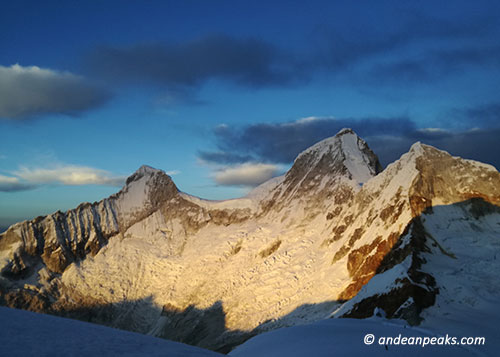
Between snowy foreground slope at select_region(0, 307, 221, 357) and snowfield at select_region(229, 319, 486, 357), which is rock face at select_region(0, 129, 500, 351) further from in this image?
snowy foreground slope at select_region(0, 307, 221, 357)

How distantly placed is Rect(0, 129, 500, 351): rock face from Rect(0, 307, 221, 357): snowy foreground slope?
3799 centimetres

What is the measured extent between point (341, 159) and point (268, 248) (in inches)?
1318

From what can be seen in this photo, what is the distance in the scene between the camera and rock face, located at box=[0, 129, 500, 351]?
2446 inches

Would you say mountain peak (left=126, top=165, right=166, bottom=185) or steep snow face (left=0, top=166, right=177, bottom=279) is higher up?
mountain peak (left=126, top=165, right=166, bottom=185)

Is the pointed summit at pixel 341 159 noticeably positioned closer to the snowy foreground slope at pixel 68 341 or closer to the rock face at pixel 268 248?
the rock face at pixel 268 248

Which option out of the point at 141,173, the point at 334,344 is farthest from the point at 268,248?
the point at 334,344

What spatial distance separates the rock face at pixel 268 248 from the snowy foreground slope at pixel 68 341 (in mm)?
37986

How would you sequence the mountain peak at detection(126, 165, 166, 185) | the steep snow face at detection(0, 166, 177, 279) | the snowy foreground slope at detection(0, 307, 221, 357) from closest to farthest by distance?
1. the snowy foreground slope at detection(0, 307, 221, 357)
2. the steep snow face at detection(0, 166, 177, 279)
3. the mountain peak at detection(126, 165, 166, 185)

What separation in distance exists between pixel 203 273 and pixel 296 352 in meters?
98.3

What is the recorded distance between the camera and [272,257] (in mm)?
99562

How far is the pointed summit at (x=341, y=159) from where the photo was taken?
372ft

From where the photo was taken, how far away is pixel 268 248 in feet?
341

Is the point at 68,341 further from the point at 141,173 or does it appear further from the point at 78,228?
the point at 141,173

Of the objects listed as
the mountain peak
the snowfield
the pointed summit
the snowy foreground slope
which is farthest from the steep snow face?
the snowy foreground slope
